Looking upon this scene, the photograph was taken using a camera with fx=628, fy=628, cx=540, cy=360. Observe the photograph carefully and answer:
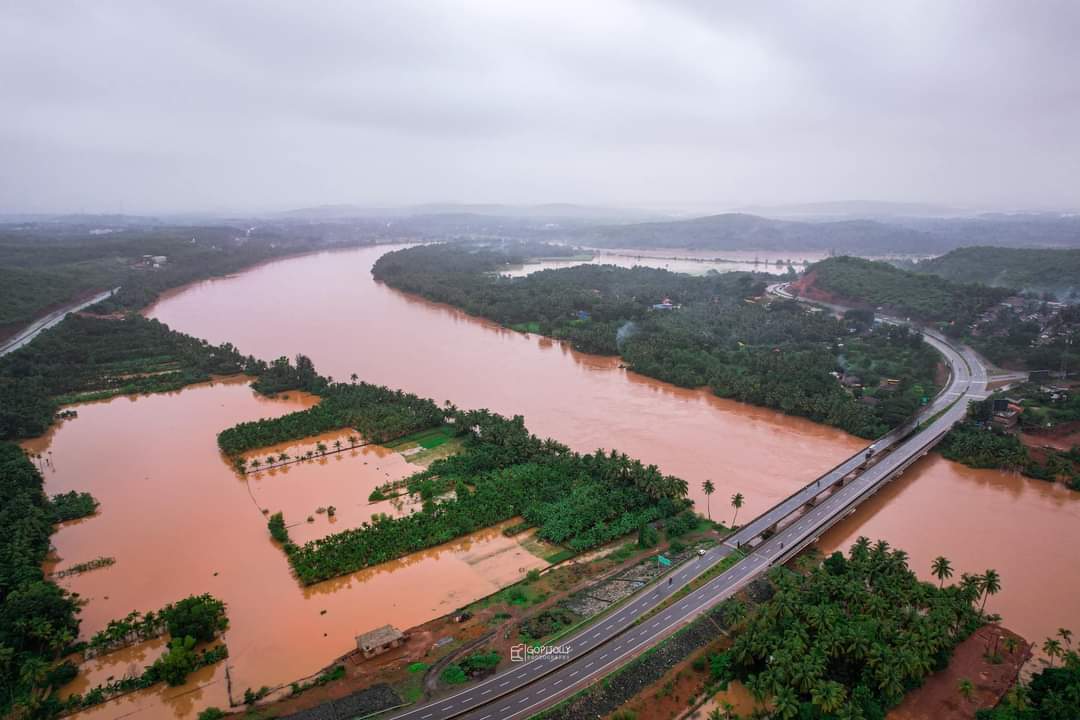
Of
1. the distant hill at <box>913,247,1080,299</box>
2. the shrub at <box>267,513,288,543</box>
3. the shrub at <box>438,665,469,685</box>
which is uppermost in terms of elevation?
the distant hill at <box>913,247,1080,299</box>

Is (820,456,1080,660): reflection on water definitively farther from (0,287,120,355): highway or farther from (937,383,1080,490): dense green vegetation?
(0,287,120,355): highway

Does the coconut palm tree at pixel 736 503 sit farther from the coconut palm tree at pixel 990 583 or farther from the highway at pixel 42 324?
the highway at pixel 42 324

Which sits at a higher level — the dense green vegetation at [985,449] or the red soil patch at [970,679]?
the dense green vegetation at [985,449]

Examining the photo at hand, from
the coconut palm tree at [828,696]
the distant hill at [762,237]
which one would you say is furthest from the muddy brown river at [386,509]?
the distant hill at [762,237]

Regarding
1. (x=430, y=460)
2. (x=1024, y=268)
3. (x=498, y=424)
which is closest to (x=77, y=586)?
(x=430, y=460)

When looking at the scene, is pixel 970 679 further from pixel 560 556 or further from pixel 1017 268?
pixel 1017 268

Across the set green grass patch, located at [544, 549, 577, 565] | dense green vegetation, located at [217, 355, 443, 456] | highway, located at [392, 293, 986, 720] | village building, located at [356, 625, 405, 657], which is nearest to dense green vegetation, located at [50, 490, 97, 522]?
dense green vegetation, located at [217, 355, 443, 456]

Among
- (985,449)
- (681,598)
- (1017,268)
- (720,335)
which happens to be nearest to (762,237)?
(1017,268)
